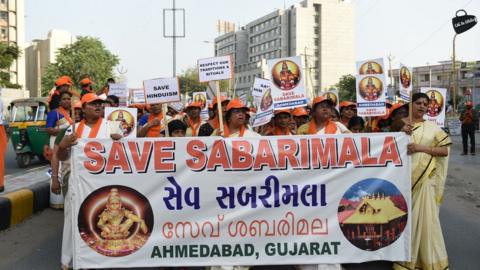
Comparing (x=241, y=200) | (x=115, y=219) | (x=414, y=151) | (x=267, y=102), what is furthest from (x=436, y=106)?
(x=115, y=219)

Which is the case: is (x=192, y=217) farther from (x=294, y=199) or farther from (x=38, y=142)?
(x=38, y=142)

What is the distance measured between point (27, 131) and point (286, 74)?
9.14m

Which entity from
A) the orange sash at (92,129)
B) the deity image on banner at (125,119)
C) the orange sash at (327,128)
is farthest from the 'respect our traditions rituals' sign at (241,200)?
the deity image on banner at (125,119)

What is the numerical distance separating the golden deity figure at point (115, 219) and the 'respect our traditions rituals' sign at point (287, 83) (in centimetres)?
237

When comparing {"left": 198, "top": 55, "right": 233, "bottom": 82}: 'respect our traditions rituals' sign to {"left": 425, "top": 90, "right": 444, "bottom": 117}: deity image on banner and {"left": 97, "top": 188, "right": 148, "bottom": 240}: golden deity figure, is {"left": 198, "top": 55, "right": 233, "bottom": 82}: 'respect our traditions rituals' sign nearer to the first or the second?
{"left": 97, "top": 188, "right": 148, "bottom": 240}: golden deity figure

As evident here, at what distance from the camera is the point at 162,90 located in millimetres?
6129

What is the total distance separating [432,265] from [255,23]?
5674 inches

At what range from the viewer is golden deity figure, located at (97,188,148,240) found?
421 cm

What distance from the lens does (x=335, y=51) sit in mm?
131250

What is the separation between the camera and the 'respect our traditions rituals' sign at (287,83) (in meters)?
5.91

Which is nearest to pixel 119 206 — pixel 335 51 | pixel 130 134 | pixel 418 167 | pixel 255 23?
pixel 130 134

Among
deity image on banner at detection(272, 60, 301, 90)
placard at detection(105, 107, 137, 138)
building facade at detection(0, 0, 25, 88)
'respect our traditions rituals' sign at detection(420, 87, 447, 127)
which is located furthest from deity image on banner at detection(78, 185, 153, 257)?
building facade at detection(0, 0, 25, 88)

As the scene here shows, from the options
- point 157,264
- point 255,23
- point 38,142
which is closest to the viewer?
point 157,264

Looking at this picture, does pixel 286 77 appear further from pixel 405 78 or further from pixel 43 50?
pixel 43 50
